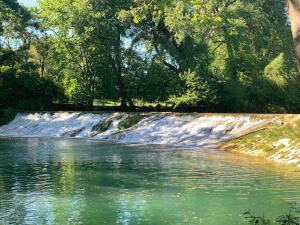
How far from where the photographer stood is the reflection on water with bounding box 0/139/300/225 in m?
9.44

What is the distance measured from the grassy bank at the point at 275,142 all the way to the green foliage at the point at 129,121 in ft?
26.2

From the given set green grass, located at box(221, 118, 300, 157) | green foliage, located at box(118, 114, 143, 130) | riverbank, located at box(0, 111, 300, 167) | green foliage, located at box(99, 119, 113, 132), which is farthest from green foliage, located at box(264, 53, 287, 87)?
green grass, located at box(221, 118, 300, 157)

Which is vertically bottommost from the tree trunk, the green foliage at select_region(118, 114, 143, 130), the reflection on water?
the reflection on water

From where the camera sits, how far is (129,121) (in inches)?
1144

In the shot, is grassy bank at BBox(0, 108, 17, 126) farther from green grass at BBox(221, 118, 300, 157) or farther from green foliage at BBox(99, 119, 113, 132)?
green grass at BBox(221, 118, 300, 157)

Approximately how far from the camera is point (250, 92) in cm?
3566

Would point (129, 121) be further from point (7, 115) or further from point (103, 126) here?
point (7, 115)

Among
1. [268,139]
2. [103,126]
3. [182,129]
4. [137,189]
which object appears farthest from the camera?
[103,126]

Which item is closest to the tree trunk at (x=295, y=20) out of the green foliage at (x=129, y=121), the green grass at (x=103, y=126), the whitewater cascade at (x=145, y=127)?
the whitewater cascade at (x=145, y=127)

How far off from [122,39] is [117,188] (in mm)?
28617

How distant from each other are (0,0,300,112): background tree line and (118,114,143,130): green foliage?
6202 mm

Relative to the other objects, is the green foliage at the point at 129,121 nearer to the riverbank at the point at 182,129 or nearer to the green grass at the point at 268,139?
the riverbank at the point at 182,129

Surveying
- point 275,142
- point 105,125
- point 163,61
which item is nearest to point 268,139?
point 275,142

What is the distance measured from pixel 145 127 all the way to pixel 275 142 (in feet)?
31.2
